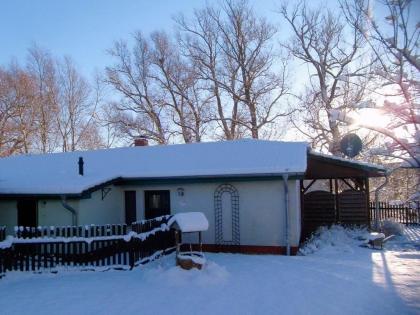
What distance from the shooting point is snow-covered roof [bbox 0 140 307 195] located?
42.7ft

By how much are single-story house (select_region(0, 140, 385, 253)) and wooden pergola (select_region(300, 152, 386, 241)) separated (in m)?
0.07

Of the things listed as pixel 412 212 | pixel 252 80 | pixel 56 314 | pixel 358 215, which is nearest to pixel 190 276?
pixel 56 314

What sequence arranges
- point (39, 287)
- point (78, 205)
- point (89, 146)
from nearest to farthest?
point (39, 287)
point (78, 205)
point (89, 146)

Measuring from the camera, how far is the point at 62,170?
15734 millimetres

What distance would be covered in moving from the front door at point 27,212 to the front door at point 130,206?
118 inches

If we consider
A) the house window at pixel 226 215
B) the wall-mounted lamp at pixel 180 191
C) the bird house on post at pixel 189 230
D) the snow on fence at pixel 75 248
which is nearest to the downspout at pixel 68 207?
the snow on fence at pixel 75 248

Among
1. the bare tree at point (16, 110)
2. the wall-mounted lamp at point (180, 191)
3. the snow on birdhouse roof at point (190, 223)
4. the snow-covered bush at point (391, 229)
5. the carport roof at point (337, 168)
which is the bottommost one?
the snow-covered bush at point (391, 229)

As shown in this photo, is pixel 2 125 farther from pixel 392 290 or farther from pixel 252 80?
pixel 392 290

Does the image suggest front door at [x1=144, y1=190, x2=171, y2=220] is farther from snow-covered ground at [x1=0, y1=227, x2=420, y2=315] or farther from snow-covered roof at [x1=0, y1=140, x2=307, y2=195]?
snow-covered ground at [x1=0, y1=227, x2=420, y2=315]

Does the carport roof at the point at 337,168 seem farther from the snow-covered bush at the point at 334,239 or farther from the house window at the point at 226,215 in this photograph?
the house window at the point at 226,215

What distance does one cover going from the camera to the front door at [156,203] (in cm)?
1458

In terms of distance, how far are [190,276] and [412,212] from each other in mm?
15829

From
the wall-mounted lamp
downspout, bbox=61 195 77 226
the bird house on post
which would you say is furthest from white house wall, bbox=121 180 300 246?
downspout, bbox=61 195 77 226

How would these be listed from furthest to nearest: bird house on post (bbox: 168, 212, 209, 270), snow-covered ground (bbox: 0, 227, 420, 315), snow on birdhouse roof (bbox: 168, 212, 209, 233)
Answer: snow on birdhouse roof (bbox: 168, 212, 209, 233), bird house on post (bbox: 168, 212, 209, 270), snow-covered ground (bbox: 0, 227, 420, 315)
